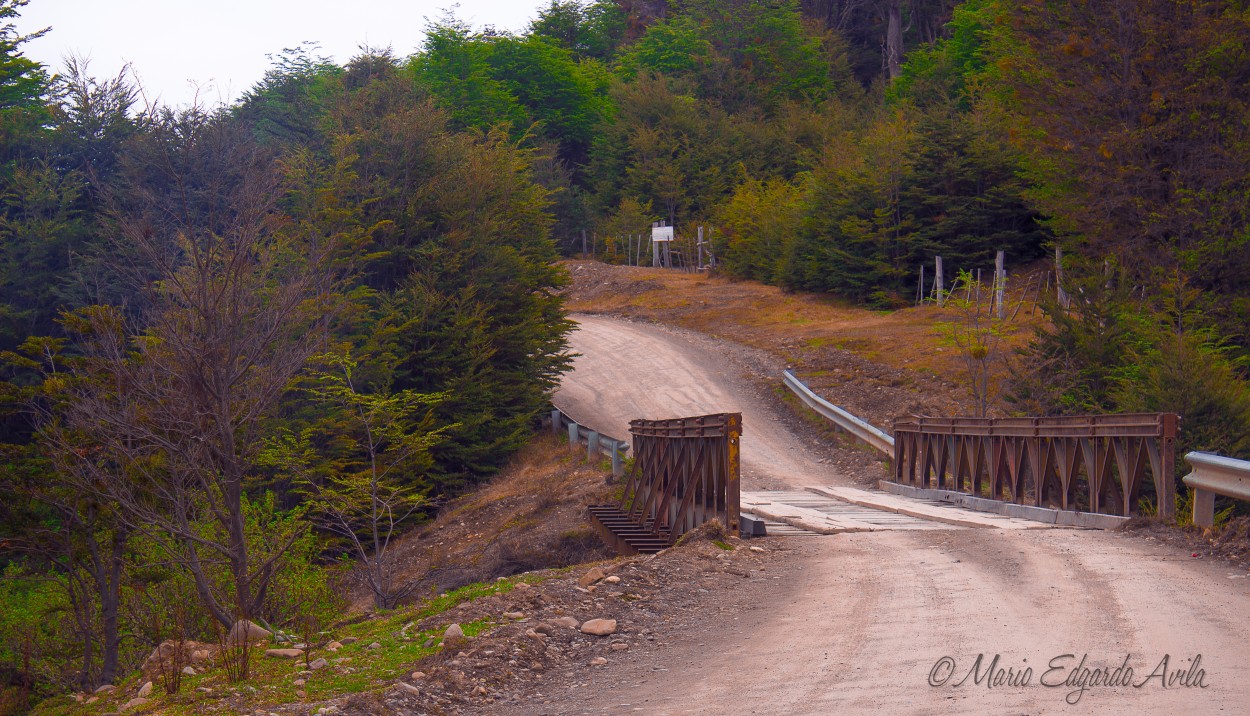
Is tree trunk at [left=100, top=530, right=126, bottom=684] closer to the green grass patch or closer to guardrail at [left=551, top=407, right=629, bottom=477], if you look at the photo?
the green grass patch

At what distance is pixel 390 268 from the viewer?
1203 inches

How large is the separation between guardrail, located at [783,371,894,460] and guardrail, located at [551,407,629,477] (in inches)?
A: 230

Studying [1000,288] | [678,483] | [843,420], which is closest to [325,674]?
[678,483]

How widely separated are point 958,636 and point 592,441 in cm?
1878

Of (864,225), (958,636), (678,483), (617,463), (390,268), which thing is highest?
(864,225)

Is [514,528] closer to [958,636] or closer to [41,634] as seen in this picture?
[41,634]

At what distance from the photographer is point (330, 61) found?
64.3m

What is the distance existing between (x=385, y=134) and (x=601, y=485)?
14487 millimetres

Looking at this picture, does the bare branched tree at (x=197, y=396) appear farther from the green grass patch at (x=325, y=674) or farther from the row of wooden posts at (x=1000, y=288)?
the row of wooden posts at (x=1000, y=288)

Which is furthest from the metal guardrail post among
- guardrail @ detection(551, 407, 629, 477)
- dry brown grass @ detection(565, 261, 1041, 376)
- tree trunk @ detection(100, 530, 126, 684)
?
dry brown grass @ detection(565, 261, 1041, 376)

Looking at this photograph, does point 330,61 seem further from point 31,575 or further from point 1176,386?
point 1176,386

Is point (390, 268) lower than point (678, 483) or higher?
higher

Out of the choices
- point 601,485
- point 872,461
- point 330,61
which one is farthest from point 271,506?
point 330,61
